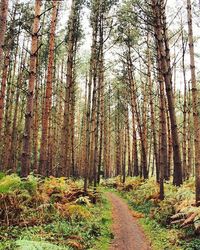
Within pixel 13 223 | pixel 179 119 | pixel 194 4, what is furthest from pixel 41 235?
pixel 179 119

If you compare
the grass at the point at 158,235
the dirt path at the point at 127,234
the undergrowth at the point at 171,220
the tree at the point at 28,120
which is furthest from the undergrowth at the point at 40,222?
the undergrowth at the point at 171,220

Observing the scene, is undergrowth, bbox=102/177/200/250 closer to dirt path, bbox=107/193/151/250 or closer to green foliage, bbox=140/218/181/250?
green foliage, bbox=140/218/181/250

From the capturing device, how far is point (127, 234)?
948 centimetres

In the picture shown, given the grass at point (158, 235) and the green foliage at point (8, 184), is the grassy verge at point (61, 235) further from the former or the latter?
the grass at point (158, 235)

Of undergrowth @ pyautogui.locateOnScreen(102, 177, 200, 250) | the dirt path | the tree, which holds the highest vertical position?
the tree

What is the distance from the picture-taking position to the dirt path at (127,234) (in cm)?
824

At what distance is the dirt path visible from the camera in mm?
8236

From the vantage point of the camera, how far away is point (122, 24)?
63.1 ft

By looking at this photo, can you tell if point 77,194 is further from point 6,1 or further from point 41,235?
point 6,1

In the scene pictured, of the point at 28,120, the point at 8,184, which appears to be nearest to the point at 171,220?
the point at 8,184

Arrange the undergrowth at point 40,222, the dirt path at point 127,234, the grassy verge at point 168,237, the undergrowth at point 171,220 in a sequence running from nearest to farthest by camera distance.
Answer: the undergrowth at point 40,222 < the grassy verge at point 168,237 < the undergrowth at point 171,220 < the dirt path at point 127,234

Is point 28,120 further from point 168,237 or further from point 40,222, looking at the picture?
point 168,237

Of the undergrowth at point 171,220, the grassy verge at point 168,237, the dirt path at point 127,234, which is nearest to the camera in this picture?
the grassy verge at point 168,237

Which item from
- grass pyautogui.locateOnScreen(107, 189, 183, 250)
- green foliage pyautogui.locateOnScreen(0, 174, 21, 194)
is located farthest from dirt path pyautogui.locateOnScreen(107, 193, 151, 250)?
green foliage pyautogui.locateOnScreen(0, 174, 21, 194)
